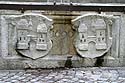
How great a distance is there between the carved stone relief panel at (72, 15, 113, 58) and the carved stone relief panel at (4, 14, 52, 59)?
0.59 m

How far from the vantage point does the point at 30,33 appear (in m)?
5.48

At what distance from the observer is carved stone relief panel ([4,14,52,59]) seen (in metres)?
5.43

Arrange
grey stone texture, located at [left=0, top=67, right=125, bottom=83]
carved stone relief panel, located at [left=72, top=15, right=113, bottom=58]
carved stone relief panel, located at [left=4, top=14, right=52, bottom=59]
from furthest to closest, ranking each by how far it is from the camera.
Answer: carved stone relief panel, located at [left=72, top=15, right=113, bottom=58]
carved stone relief panel, located at [left=4, top=14, right=52, bottom=59]
grey stone texture, located at [left=0, top=67, right=125, bottom=83]

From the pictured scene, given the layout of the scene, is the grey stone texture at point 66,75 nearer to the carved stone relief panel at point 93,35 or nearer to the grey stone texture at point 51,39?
the grey stone texture at point 51,39

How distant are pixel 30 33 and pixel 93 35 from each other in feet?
4.09

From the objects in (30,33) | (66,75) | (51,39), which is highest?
(30,33)

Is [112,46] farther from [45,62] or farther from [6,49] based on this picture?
[6,49]

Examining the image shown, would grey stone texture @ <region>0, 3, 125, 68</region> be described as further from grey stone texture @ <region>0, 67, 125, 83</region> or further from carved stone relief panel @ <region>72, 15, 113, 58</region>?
grey stone texture @ <region>0, 67, 125, 83</region>

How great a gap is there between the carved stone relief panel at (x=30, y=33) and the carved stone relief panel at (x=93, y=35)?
1.94 feet

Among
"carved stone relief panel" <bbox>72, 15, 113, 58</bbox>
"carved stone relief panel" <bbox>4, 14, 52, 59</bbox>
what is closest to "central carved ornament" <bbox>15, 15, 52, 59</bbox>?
"carved stone relief panel" <bbox>4, 14, 52, 59</bbox>

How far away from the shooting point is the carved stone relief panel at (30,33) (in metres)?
5.43

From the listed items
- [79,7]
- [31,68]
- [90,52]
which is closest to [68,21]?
[79,7]

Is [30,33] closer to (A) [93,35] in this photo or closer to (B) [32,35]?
(B) [32,35]

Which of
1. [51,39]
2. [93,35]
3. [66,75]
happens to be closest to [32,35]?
[51,39]
